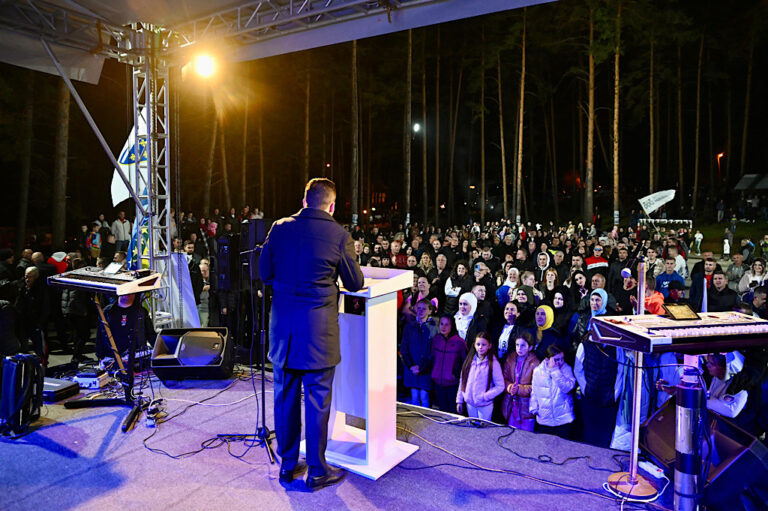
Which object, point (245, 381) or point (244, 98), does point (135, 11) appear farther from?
point (244, 98)

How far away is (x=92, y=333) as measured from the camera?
8914 millimetres

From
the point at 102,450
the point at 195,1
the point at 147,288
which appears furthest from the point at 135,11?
the point at 102,450

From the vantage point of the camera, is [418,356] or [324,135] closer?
[418,356]

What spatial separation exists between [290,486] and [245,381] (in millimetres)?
2274

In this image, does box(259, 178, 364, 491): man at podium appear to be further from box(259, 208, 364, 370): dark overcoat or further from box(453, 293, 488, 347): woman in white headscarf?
box(453, 293, 488, 347): woman in white headscarf

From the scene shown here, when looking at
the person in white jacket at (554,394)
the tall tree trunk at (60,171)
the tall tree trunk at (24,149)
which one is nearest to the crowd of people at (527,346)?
the person in white jacket at (554,394)

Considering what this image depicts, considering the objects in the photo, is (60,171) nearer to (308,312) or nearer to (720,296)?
(308,312)

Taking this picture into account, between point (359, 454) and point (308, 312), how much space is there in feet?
3.58

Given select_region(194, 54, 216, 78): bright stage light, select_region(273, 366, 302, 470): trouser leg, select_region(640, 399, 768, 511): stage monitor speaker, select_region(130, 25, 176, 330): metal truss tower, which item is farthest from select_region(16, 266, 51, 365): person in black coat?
select_region(640, 399, 768, 511): stage monitor speaker

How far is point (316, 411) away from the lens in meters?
3.17

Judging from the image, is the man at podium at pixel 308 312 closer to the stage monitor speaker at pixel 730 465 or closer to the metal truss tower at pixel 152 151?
the stage monitor speaker at pixel 730 465

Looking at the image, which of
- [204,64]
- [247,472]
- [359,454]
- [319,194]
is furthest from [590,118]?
[247,472]

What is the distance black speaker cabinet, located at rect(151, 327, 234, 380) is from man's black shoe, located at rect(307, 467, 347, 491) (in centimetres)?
225

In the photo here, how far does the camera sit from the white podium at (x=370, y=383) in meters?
3.37
